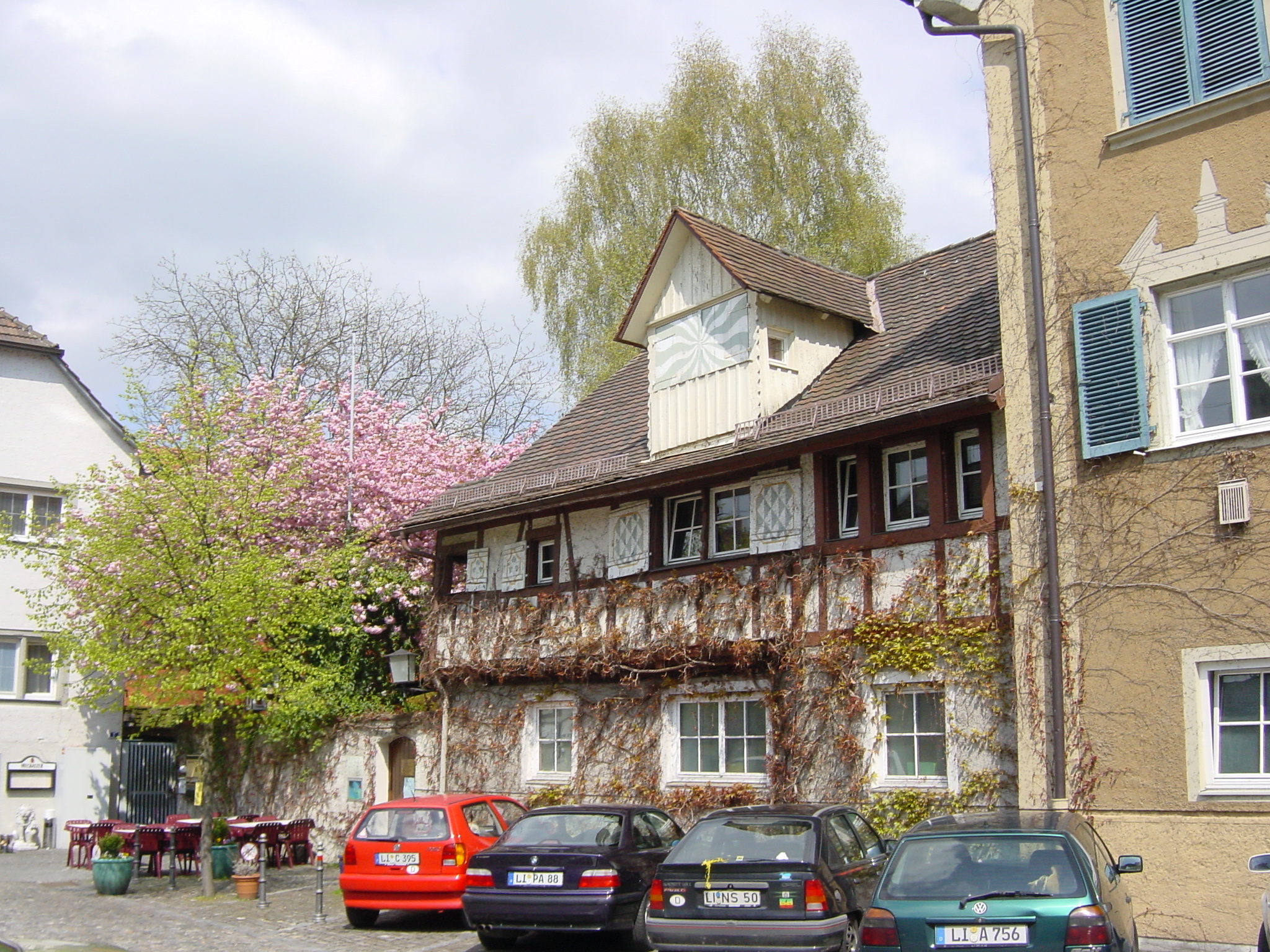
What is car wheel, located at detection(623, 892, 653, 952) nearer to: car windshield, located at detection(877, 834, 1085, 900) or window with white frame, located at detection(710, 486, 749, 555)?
car windshield, located at detection(877, 834, 1085, 900)

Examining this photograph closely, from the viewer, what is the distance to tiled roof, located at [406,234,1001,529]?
15.1 meters

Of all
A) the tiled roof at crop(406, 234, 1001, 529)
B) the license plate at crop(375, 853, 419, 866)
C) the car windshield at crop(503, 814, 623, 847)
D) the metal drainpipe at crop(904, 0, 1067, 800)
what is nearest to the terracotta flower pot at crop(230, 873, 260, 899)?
the license plate at crop(375, 853, 419, 866)

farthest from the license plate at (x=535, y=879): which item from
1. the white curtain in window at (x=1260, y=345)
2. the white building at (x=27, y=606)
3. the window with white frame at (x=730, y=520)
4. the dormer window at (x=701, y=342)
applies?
the white building at (x=27, y=606)

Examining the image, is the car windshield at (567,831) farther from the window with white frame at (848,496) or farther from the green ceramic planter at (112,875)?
the green ceramic planter at (112,875)

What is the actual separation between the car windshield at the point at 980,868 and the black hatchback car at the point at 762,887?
4.51ft

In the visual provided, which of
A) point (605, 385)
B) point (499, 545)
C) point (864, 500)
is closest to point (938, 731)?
point (864, 500)

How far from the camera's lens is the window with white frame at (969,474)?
14.4 metres

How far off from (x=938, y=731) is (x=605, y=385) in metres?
10.9

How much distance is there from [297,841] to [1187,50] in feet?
57.3

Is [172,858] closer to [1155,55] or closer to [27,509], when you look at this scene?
[27,509]

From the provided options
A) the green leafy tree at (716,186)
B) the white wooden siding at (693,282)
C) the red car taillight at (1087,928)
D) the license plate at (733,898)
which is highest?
the green leafy tree at (716,186)

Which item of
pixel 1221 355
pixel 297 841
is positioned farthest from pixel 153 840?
pixel 1221 355

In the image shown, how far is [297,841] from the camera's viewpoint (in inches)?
850

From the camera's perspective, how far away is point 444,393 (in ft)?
117
